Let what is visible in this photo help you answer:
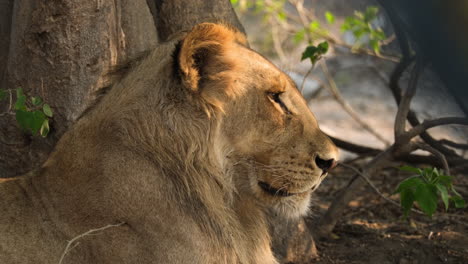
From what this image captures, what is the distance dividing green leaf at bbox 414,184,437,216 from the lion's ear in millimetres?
1128

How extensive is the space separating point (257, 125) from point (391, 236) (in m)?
2.04

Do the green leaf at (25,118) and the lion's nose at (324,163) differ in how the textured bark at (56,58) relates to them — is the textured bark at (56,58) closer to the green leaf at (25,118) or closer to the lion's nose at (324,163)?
the green leaf at (25,118)

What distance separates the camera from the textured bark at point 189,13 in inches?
171

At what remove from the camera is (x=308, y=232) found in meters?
4.43

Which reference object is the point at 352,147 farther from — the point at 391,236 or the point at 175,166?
the point at 175,166

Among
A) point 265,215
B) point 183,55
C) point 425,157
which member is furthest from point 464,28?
point 425,157

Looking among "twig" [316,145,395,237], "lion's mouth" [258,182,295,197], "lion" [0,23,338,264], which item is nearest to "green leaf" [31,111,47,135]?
"lion" [0,23,338,264]

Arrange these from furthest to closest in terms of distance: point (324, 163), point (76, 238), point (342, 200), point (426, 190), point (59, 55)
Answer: point (342, 200) < point (59, 55) < point (426, 190) < point (324, 163) < point (76, 238)

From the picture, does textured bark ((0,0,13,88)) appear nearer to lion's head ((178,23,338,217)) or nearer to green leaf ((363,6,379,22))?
lion's head ((178,23,338,217))

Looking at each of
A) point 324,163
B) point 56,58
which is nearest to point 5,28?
point 56,58

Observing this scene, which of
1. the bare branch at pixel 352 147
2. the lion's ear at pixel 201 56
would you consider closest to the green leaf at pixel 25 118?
the lion's ear at pixel 201 56

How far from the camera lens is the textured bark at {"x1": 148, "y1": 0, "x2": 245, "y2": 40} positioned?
171 inches

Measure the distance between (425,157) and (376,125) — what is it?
3301 mm

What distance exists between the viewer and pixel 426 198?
3.20 meters
